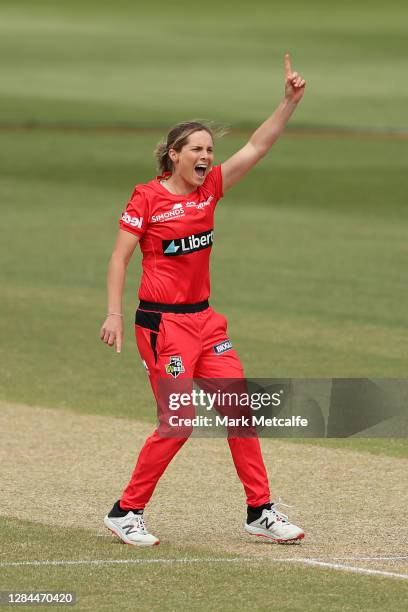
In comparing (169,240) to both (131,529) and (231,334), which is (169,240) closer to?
(131,529)

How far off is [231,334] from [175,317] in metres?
8.29

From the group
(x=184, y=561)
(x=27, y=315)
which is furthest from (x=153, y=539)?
(x=27, y=315)

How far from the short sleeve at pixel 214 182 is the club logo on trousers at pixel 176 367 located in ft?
3.50

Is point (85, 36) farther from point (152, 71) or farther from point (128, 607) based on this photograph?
point (128, 607)

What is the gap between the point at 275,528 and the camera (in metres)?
8.83

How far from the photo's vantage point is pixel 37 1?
94.3 m

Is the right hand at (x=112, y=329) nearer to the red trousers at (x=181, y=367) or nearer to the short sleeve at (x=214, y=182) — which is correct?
the red trousers at (x=181, y=367)

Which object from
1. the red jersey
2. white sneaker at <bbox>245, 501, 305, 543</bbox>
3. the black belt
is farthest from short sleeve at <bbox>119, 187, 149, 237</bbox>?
white sneaker at <bbox>245, 501, 305, 543</bbox>

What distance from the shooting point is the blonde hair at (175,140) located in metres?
8.97

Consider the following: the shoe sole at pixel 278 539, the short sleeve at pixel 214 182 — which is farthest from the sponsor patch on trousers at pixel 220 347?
the shoe sole at pixel 278 539

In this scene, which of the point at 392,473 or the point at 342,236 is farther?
the point at 342,236

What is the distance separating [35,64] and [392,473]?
193ft

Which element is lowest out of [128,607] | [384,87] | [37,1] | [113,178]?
[128,607]

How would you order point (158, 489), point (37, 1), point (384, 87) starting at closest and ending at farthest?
point (158, 489), point (384, 87), point (37, 1)
